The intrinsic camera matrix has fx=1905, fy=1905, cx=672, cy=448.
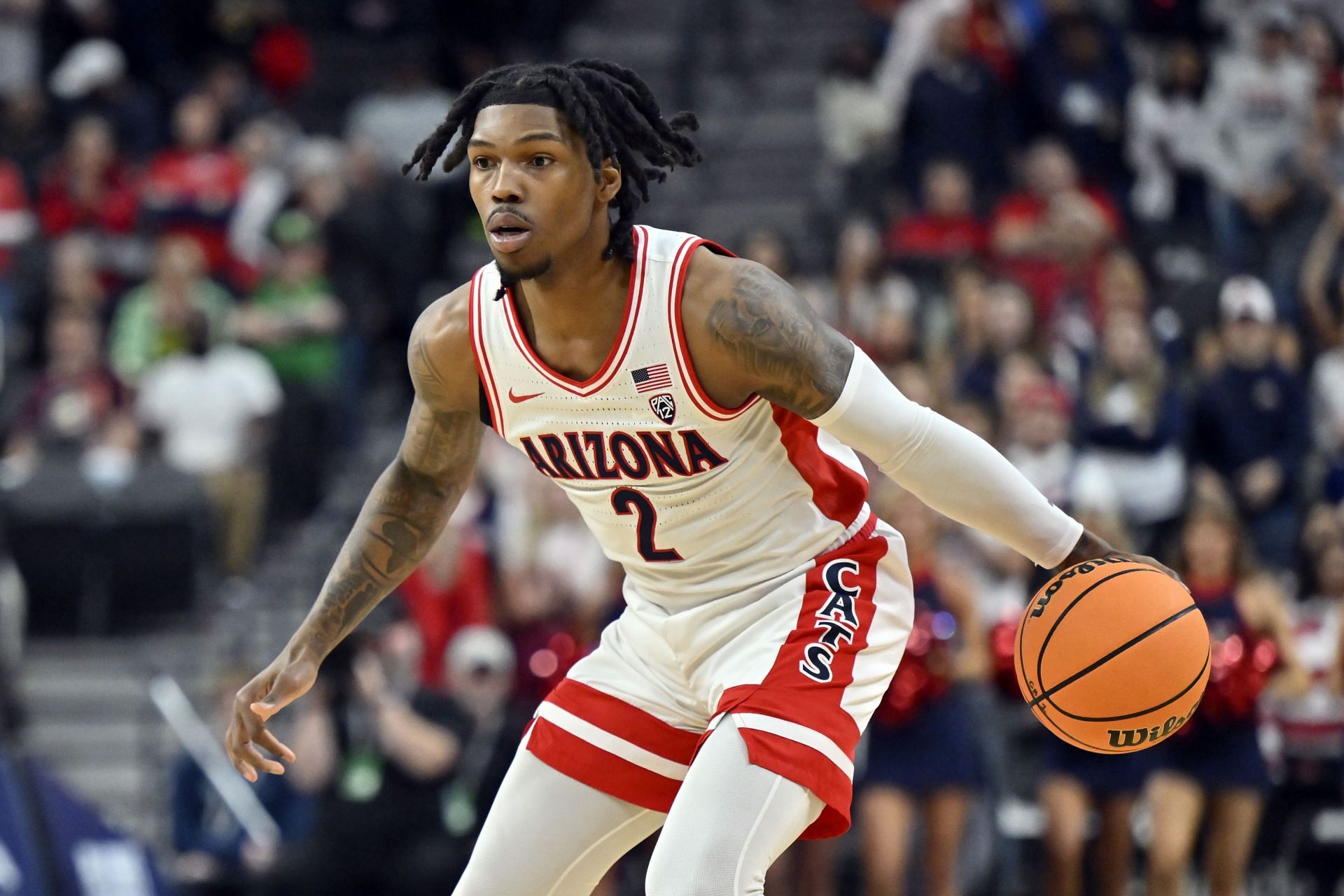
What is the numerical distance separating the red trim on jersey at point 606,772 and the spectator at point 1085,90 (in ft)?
27.9

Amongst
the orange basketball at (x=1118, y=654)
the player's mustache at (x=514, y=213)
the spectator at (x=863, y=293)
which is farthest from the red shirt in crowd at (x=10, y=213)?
the orange basketball at (x=1118, y=654)

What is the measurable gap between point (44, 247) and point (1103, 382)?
6.70m

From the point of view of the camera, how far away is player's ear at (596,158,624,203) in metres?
4.42

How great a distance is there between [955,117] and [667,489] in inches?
328

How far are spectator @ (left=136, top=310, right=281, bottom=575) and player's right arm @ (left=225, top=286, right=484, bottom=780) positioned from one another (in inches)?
248

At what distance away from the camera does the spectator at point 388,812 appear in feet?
28.8

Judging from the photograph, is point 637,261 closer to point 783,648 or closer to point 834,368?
point 834,368

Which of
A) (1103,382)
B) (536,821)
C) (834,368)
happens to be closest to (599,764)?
(536,821)

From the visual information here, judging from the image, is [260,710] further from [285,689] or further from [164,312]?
[164,312]

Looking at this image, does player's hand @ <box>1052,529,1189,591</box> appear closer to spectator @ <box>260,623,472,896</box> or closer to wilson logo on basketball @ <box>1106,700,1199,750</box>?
wilson logo on basketball @ <box>1106,700,1199,750</box>

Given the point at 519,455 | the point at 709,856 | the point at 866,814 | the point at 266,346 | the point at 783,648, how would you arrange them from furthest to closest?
1. the point at 266,346
2. the point at 519,455
3. the point at 866,814
4. the point at 783,648
5. the point at 709,856

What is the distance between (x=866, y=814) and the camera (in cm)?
849

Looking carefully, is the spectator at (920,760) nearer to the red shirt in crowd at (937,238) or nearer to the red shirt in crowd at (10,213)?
the red shirt in crowd at (937,238)

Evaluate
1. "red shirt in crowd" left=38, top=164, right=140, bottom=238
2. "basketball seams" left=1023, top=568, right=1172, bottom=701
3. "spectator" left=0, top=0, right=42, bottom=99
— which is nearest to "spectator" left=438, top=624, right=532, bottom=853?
"basketball seams" left=1023, top=568, right=1172, bottom=701
